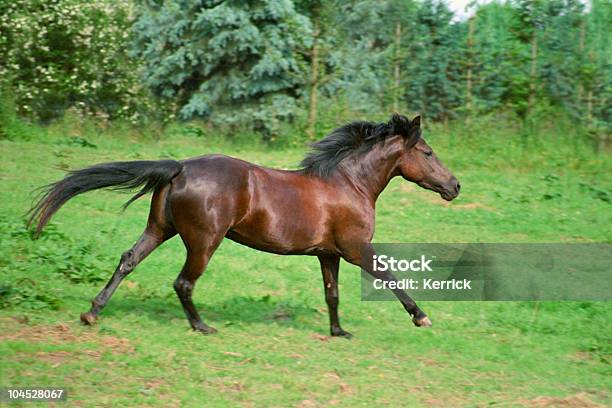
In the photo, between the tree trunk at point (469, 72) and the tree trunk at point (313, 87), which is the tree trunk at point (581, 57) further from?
the tree trunk at point (313, 87)

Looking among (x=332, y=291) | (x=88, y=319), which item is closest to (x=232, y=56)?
(x=332, y=291)

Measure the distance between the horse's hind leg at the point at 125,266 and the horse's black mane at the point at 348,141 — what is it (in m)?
1.62

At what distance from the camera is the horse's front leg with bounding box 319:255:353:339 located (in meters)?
7.76

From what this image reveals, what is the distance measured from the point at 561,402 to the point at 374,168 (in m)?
2.92

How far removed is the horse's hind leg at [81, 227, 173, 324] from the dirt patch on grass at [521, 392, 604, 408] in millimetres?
3394

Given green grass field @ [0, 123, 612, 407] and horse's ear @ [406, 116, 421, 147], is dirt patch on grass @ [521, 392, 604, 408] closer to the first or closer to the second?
green grass field @ [0, 123, 612, 407]

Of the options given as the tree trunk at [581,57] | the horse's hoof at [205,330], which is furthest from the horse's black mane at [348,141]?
the tree trunk at [581,57]

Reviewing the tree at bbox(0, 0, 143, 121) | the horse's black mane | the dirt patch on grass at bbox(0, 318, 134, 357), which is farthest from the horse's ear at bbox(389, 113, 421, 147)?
the tree at bbox(0, 0, 143, 121)

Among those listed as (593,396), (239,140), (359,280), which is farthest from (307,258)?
(239,140)

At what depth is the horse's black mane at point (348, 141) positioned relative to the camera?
25.8 feet

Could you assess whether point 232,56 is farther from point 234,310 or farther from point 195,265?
point 195,265

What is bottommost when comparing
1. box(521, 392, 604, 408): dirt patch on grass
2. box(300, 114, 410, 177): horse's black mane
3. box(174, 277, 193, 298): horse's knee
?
box(521, 392, 604, 408): dirt patch on grass

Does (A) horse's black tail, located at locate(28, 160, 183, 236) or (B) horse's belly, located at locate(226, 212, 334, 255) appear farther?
(B) horse's belly, located at locate(226, 212, 334, 255)

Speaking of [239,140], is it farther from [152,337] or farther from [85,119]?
[152,337]
